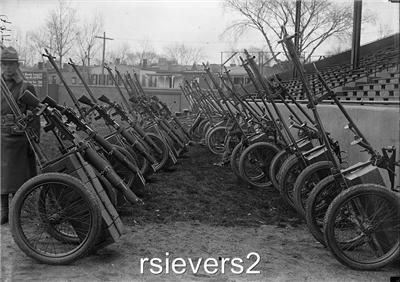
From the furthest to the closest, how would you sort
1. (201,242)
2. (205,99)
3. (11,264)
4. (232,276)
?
(205,99)
(201,242)
(11,264)
(232,276)

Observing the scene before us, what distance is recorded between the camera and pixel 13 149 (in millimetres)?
3660

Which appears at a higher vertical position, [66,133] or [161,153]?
[66,133]

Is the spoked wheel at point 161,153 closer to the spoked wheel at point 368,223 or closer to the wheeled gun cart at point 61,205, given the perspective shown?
the wheeled gun cart at point 61,205

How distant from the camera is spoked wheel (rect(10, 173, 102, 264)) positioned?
2.83 metres

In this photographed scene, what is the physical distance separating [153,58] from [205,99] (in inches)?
274

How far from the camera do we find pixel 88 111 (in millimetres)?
4531

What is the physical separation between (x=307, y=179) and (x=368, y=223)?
2.90 ft

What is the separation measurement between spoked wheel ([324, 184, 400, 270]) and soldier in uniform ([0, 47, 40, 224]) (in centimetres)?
212

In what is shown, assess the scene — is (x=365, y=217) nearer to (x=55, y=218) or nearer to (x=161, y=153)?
(x=55, y=218)

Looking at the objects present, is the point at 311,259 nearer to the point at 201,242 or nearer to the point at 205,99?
the point at 201,242

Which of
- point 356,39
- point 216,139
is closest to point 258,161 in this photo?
point 216,139

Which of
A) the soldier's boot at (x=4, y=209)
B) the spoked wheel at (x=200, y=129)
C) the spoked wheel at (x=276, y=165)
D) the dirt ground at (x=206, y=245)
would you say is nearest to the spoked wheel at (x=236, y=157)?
the dirt ground at (x=206, y=245)

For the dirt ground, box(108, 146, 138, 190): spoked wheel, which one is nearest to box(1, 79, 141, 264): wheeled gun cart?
the dirt ground

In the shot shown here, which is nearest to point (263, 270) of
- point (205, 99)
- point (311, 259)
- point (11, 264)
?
point (311, 259)
